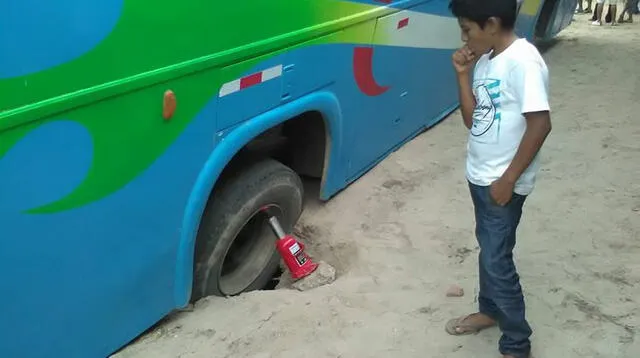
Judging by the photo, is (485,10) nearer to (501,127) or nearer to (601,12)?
(501,127)

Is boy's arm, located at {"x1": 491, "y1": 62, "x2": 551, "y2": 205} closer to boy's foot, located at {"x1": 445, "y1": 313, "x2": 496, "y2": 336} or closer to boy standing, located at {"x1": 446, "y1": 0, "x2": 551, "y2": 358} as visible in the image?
boy standing, located at {"x1": 446, "y1": 0, "x2": 551, "y2": 358}

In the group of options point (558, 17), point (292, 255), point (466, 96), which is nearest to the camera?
point (466, 96)

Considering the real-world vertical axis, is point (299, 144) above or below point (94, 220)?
below

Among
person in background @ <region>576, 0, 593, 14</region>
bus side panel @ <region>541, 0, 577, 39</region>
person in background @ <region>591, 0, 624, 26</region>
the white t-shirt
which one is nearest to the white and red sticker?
the white t-shirt

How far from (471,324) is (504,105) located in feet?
3.45

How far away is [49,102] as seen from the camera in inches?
84.4

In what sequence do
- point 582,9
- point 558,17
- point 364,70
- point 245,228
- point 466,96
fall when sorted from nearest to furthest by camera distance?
point 466,96
point 245,228
point 364,70
point 558,17
point 582,9

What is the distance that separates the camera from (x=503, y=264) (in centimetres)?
258

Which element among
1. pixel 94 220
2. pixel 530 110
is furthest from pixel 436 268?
pixel 94 220

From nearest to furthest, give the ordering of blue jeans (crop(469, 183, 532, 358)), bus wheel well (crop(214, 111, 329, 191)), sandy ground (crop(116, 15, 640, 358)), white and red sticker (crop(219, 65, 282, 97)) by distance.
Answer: blue jeans (crop(469, 183, 532, 358)) < white and red sticker (crop(219, 65, 282, 97)) < sandy ground (crop(116, 15, 640, 358)) < bus wheel well (crop(214, 111, 329, 191))

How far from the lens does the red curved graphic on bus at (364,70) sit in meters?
3.83

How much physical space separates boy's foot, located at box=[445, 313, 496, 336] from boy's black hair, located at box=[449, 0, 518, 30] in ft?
4.15

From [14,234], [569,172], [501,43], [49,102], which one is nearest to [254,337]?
[14,234]

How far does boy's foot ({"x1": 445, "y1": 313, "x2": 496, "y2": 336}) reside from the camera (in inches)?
118
